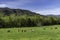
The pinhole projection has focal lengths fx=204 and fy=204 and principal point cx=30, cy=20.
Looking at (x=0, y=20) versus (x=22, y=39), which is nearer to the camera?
(x=22, y=39)

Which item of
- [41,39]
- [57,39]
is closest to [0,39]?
[41,39]

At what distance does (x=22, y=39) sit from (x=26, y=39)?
2.16 feet

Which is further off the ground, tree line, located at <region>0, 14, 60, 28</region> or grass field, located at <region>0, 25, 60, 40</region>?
grass field, located at <region>0, 25, 60, 40</region>

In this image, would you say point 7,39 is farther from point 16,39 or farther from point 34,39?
→ point 34,39

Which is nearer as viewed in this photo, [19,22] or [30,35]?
[30,35]

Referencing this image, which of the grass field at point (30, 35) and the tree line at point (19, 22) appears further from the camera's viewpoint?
the tree line at point (19, 22)

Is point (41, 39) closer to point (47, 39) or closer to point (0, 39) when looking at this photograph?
point (47, 39)

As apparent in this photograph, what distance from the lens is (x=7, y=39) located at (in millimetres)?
28438

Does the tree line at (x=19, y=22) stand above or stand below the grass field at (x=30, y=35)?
below

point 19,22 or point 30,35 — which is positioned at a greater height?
point 30,35

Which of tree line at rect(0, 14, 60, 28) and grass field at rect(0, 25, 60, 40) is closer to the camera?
grass field at rect(0, 25, 60, 40)

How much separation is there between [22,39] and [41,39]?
269cm

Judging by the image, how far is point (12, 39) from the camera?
28.3 meters

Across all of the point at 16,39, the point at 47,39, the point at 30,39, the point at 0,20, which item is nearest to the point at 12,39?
the point at 16,39
